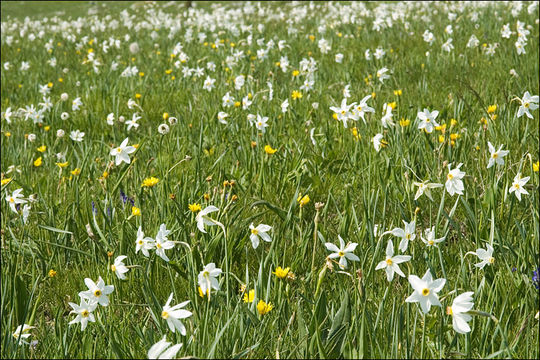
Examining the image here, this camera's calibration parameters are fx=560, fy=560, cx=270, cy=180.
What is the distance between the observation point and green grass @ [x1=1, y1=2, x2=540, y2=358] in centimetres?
182

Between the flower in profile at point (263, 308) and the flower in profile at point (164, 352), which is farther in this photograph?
the flower in profile at point (263, 308)

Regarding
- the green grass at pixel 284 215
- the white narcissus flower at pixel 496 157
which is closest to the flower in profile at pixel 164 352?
the green grass at pixel 284 215

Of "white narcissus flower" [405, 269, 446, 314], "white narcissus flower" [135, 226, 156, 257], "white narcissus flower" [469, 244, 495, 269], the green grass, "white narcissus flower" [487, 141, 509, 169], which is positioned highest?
"white narcissus flower" [487, 141, 509, 169]

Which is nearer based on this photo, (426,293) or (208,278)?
(426,293)

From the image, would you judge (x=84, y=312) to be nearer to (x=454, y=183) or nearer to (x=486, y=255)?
(x=486, y=255)

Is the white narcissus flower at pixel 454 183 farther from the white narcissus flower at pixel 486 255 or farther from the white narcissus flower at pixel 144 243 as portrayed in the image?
the white narcissus flower at pixel 144 243

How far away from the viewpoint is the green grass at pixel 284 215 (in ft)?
5.96

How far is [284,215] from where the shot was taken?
8.67ft

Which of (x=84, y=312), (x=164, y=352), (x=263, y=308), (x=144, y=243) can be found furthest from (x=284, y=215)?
(x=164, y=352)

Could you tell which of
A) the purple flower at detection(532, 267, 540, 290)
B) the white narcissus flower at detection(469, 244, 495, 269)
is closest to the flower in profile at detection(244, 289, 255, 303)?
the white narcissus flower at detection(469, 244, 495, 269)

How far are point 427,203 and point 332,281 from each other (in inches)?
37.7

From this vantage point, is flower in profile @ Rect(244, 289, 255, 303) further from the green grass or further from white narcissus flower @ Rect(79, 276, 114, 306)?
white narcissus flower @ Rect(79, 276, 114, 306)

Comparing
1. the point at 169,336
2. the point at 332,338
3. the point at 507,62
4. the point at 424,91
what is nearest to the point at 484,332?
the point at 332,338

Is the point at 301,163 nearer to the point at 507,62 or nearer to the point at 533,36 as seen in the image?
the point at 507,62
